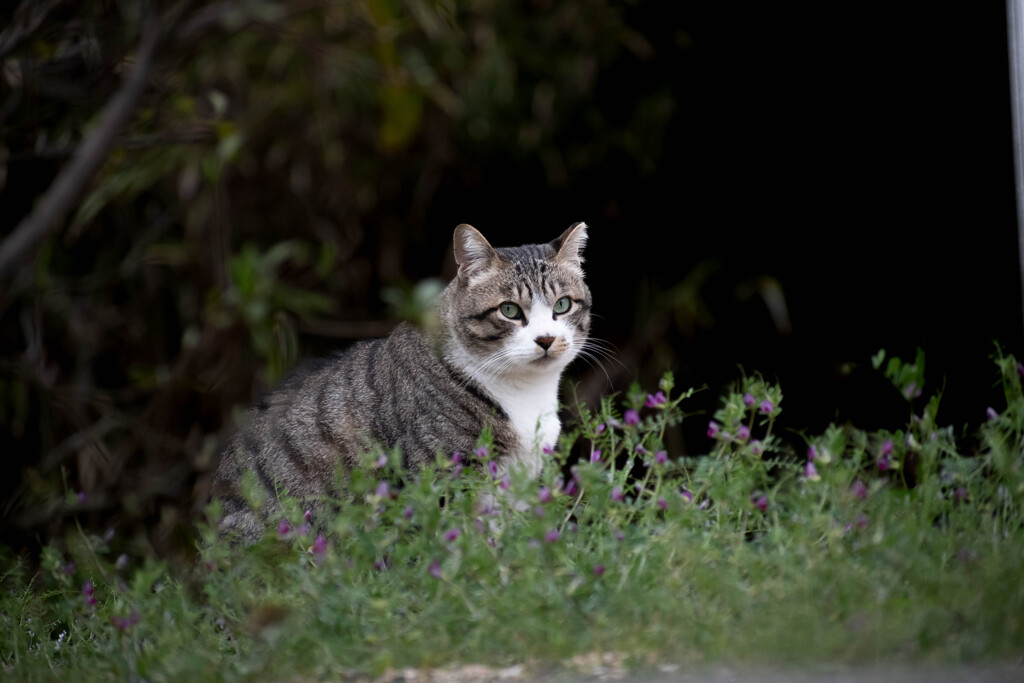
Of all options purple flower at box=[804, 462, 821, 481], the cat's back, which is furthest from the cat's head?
purple flower at box=[804, 462, 821, 481]

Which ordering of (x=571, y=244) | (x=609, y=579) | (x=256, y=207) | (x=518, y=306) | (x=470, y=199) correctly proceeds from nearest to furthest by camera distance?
(x=609, y=579) < (x=518, y=306) < (x=571, y=244) < (x=470, y=199) < (x=256, y=207)

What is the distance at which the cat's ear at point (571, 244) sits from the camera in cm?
356

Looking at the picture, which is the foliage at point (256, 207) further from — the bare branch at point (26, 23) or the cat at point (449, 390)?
the cat at point (449, 390)

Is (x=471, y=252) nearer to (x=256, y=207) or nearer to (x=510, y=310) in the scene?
(x=510, y=310)

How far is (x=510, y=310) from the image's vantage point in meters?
3.43

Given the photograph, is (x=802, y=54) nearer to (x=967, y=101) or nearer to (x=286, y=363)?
(x=967, y=101)

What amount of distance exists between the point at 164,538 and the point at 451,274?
178cm

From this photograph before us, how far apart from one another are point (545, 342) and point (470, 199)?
244 centimetres

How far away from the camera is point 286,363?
4520mm

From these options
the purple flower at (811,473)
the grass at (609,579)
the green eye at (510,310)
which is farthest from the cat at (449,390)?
the purple flower at (811,473)

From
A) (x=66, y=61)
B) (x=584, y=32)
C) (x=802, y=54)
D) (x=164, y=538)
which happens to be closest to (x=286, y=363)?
(x=164, y=538)

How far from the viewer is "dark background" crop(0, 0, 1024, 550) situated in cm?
416

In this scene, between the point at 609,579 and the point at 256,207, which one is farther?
the point at 256,207

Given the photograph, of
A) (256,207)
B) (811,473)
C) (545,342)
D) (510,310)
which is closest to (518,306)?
(510,310)
